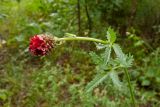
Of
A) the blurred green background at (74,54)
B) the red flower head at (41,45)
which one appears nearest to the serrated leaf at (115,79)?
the red flower head at (41,45)

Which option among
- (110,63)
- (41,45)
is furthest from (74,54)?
(41,45)

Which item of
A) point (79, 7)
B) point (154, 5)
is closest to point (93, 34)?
point (79, 7)

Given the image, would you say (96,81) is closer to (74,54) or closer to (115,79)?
(115,79)

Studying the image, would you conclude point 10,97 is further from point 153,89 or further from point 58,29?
point 153,89

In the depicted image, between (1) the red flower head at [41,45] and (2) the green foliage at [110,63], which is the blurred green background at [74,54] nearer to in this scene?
(2) the green foliage at [110,63]

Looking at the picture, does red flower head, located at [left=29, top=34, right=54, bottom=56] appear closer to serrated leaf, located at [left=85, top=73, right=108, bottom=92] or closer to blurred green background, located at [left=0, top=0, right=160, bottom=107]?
serrated leaf, located at [left=85, top=73, right=108, bottom=92]
